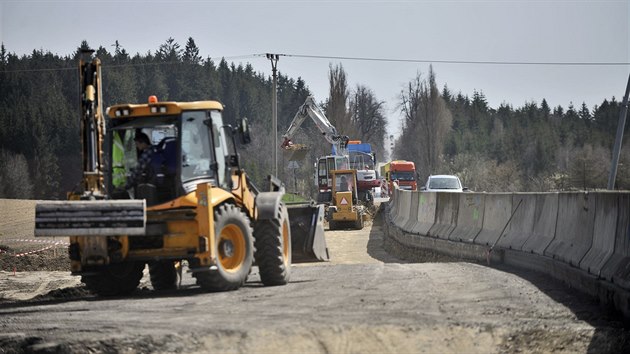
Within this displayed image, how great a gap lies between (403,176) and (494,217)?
54000mm

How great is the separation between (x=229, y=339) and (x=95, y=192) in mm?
5020

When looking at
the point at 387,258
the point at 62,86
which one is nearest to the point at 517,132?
the point at 62,86

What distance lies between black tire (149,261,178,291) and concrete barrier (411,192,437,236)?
432 inches

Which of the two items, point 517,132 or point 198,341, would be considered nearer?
point 198,341

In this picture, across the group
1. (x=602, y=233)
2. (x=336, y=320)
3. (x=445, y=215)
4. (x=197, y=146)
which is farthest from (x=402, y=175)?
(x=336, y=320)

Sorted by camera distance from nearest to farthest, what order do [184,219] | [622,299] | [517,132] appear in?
[622,299]
[184,219]
[517,132]

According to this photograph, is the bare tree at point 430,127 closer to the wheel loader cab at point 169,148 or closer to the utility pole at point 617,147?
the utility pole at point 617,147

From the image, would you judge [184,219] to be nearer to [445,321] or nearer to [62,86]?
[445,321]

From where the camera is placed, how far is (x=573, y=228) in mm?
13828

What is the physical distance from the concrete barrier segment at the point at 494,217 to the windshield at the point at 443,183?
20.4 m

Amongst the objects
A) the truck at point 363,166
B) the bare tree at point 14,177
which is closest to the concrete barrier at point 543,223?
the truck at point 363,166

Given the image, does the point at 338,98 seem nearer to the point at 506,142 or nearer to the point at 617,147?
the point at 506,142

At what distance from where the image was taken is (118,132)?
14.0 meters

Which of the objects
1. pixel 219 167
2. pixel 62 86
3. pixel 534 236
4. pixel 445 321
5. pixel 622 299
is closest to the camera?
pixel 445 321
